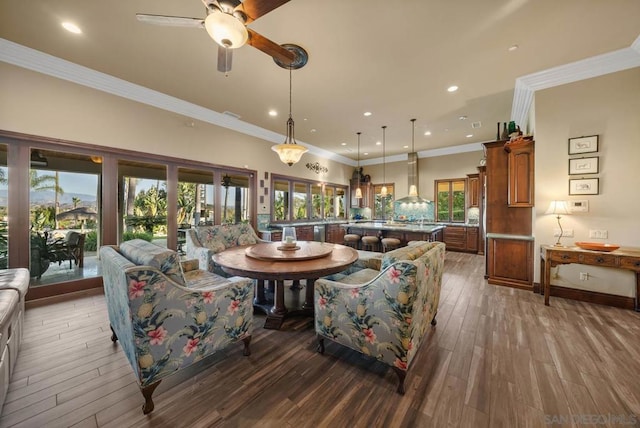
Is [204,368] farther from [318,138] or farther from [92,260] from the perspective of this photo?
[318,138]

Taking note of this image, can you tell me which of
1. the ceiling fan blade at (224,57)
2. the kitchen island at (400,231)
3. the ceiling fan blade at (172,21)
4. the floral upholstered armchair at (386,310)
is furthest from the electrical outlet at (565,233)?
the ceiling fan blade at (172,21)

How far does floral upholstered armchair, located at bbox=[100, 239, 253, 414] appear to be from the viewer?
144cm

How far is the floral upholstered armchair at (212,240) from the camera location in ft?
10.7

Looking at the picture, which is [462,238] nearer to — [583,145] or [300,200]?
[583,145]

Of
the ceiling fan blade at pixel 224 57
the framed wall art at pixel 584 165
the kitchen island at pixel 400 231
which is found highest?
the ceiling fan blade at pixel 224 57

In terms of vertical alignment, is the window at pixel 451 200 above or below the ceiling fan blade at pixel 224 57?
below

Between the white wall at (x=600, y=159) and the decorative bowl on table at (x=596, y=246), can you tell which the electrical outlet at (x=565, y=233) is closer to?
the white wall at (x=600, y=159)

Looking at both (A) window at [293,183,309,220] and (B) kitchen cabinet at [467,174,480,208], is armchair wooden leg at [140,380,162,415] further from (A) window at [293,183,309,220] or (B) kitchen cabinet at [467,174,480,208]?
(B) kitchen cabinet at [467,174,480,208]

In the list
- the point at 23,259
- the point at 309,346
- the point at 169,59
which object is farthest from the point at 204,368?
the point at 169,59

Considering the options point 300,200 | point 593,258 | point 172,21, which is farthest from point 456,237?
point 172,21

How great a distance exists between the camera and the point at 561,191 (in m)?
3.37

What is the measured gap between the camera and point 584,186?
3.20 metres

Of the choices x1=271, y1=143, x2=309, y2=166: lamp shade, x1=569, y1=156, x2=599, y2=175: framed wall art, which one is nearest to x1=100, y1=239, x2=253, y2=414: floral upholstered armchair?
x1=271, y1=143, x2=309, y2=166: lamp shade

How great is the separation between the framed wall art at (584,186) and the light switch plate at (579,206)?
0.41 ft
